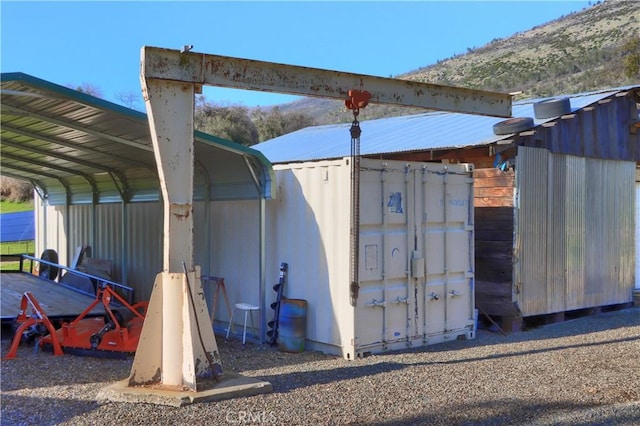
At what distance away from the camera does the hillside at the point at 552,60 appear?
3956cm

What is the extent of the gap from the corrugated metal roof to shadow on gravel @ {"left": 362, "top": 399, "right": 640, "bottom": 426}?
5.30m

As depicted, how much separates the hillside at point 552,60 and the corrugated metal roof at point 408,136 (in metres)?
18.1

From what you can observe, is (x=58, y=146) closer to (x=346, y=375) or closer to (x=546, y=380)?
(x=346, y=375)

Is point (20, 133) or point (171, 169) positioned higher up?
point (20, 133)

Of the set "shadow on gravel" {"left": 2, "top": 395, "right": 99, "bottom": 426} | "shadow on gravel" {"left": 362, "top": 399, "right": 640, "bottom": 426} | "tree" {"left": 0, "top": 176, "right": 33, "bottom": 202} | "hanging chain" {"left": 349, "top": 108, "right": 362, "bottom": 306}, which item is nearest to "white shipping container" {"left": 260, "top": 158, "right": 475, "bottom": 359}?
"hanging chain" {"left": 349, "top": 108, "right": 362, "bottom": 306}

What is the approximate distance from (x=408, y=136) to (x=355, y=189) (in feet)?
19.8

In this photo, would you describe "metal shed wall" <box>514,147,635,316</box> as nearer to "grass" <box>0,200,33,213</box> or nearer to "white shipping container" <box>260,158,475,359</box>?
"white shipping container" <box>260,158,475,359</box>

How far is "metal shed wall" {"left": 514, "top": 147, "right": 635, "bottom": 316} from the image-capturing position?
37.3 feet

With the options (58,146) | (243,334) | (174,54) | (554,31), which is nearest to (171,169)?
(174,54)

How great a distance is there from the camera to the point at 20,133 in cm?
1078

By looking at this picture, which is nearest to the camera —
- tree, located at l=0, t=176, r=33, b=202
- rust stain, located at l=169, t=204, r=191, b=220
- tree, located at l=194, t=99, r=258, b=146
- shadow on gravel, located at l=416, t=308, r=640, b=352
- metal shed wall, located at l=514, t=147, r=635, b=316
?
rust stain, located at l=169, t=204, r=191, b=220

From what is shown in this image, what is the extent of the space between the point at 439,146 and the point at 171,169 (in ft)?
19.6

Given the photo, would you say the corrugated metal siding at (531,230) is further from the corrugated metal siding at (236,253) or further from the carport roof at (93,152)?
the carport roof at (93,152)

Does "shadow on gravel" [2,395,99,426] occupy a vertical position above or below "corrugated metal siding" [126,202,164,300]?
below
